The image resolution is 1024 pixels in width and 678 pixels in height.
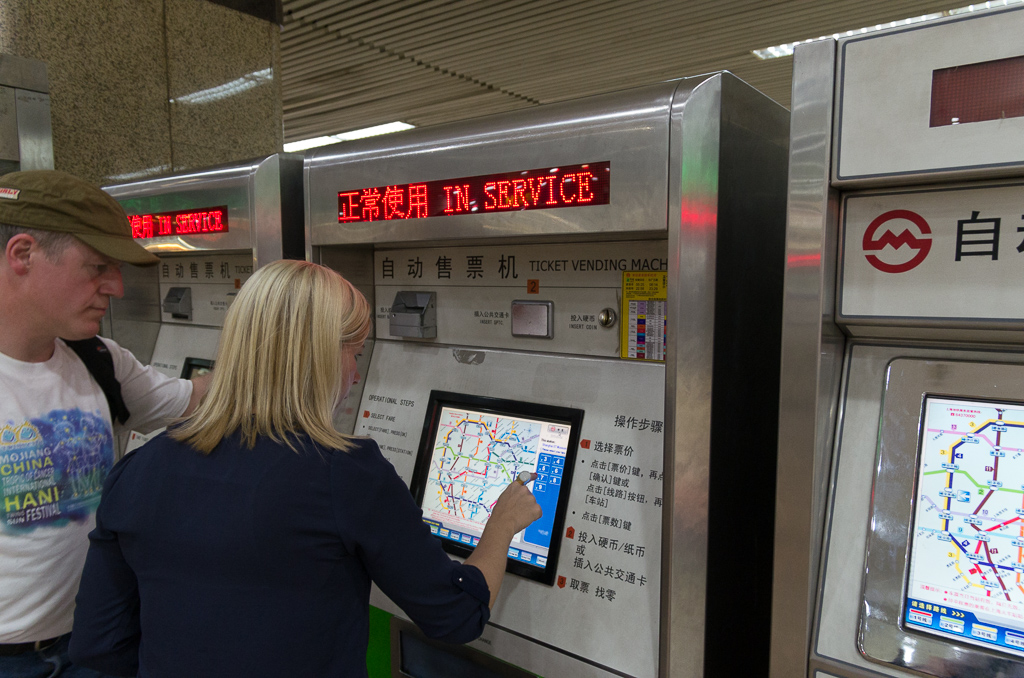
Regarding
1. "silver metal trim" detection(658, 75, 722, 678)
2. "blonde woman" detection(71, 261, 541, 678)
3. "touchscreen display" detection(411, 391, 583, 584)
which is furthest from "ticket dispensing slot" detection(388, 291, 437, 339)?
"silver metal trim" detection(658, 75, 722, 678)

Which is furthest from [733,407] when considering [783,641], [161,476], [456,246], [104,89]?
[104,89]

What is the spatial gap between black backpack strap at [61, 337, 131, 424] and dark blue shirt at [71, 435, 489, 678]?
561 millimetres

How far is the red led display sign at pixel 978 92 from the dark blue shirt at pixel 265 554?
1.01 metres

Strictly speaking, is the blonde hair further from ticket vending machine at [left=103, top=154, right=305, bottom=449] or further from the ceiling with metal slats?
the ceiling with metal slats

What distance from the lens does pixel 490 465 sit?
5.57 feet

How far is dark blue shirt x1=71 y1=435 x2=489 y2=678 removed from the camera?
3.67 ft

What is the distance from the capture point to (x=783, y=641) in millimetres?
1146

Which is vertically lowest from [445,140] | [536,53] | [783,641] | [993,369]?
[783,641]

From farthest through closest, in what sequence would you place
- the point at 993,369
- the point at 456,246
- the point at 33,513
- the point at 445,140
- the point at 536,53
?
1. the point at 536,53
2. the point at 456,246
3. the point at 445,140
4. the point at 33,513
5. the point at 993,369

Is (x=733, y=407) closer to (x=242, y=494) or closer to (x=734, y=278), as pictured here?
(x=734, y=278)

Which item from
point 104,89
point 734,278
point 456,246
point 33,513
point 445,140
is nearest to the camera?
point 734,278

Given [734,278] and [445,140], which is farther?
[445,140]

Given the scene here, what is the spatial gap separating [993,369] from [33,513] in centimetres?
182

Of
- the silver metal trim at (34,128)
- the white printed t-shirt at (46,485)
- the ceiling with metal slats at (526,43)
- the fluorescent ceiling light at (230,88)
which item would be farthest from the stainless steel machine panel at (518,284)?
the ceiling with metal slats at (526,43)
